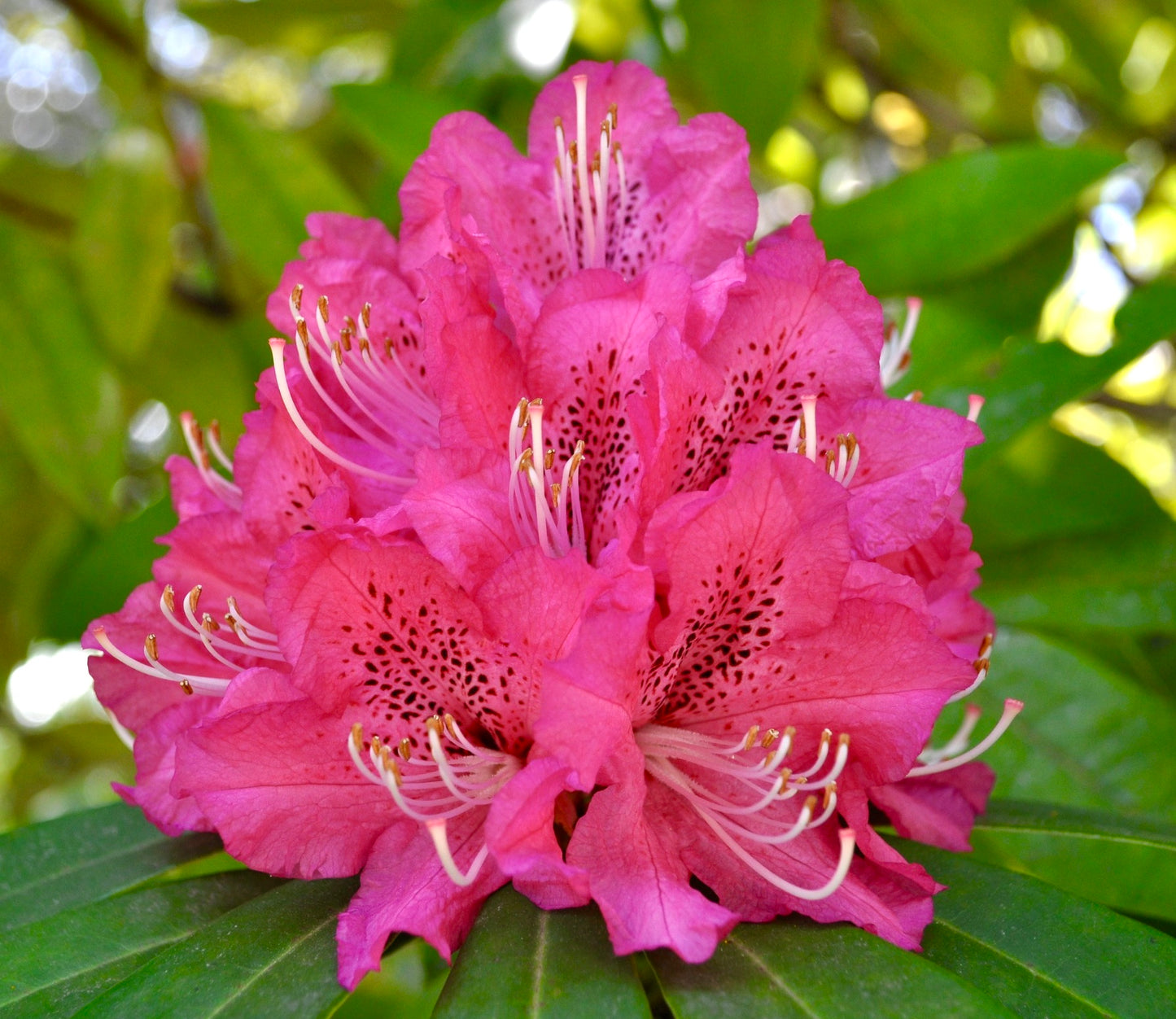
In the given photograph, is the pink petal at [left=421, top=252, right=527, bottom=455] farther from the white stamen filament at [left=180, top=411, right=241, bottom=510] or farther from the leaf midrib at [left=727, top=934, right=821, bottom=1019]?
the leaf midrib at [left=727, top=934, right=821, bottom=1019]

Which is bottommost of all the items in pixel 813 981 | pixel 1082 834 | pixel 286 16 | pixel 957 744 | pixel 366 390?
pixel 1082 834

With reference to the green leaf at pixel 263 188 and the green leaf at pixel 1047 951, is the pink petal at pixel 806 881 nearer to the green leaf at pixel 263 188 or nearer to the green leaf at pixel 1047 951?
the green leaf at pixel 1047 951

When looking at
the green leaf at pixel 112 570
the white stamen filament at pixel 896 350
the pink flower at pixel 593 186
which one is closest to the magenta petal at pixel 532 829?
the pink flower at pixel 593 186

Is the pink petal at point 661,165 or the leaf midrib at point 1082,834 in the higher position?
the pink petal at point 661,165

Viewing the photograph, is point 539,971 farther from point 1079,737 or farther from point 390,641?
point 1079,737

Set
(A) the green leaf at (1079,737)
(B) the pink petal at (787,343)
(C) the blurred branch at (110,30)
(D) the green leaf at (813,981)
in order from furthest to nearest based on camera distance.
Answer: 1. (C) the blurred branch at (110,30)
2. (A) the green leaf at (1079,737)
3. (B) the pink petal at (787,343)
4. (D) the green leaf at (813,981)

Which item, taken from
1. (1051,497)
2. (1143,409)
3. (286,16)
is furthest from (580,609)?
(286,16)
